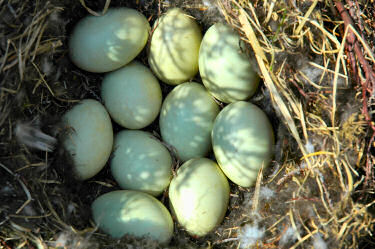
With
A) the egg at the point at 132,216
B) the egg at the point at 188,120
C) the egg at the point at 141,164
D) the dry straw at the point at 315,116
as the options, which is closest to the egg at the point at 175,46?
the egg at the point at 188,120

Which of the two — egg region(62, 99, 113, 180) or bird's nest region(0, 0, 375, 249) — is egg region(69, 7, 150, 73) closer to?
bird's nest region(0, 0, 375, 249)

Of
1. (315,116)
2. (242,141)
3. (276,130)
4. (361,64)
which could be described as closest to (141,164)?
(242,141)

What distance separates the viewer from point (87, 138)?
1.58 meters

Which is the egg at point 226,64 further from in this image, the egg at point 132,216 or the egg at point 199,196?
the egg at point 132,216

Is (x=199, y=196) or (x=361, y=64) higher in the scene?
(x=361, y=64)

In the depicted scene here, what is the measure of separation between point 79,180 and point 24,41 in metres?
0.52

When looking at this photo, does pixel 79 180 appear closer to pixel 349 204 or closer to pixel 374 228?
pixel 349 204

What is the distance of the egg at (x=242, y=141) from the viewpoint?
1.55 meters

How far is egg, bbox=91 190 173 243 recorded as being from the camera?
1.52 m

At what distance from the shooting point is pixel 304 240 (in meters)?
1.42

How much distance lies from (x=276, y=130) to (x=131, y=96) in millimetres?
562

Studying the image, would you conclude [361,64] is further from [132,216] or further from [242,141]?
[132,216]

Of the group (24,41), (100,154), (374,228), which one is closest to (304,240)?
(374,228)

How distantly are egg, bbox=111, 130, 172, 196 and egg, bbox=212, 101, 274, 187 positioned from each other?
217 millimetres
